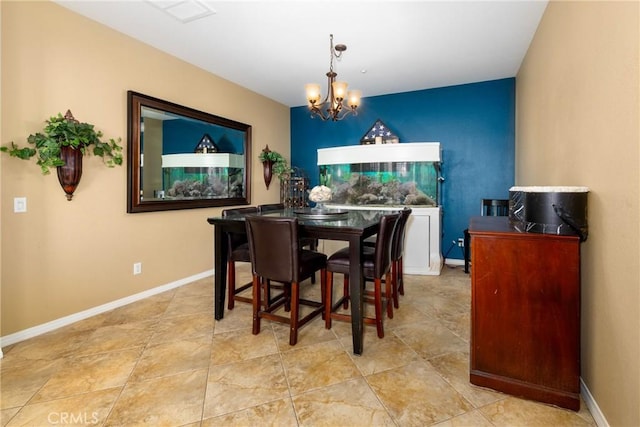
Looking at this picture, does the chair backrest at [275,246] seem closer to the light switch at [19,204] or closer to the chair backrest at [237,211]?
the chair backrest at [237,211]

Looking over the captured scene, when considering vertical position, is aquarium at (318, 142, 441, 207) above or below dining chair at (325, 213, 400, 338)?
above

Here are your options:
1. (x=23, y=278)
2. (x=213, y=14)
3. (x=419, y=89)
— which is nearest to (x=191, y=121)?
(x=213, y=14)

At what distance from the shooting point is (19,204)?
7.36 ft

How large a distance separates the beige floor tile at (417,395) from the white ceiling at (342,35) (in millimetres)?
2677

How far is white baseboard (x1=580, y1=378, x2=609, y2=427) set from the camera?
4.53 feet

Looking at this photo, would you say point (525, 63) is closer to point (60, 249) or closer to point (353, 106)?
point (353, 106)

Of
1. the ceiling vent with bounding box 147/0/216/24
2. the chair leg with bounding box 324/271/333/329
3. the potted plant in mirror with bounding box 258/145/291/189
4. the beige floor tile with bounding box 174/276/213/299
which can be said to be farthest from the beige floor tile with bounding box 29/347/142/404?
the potted plant in mirror with bounding box 258/145/291/189

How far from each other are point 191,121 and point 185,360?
2.67 meters

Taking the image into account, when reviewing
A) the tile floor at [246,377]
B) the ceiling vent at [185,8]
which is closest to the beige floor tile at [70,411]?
the tile floor at [246,377]

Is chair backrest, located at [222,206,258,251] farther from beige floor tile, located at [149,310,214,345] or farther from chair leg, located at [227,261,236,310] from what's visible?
beige floor tile, located at [149,310,214,345]

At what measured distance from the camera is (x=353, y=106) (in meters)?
2.98

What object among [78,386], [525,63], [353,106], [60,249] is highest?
[525,63]

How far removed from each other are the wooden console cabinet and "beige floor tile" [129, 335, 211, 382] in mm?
1652

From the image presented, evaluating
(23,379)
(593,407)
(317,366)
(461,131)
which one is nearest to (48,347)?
(23,379)
